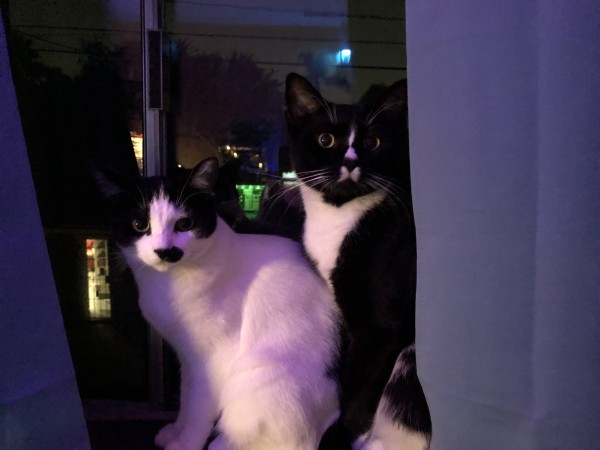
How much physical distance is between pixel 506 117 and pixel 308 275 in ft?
1.87

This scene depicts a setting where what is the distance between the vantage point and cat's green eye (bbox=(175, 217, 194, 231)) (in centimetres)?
98

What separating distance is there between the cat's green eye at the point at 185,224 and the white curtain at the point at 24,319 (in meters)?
0.30

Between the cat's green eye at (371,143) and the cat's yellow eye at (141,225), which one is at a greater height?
the cat's green eye at (371,143)

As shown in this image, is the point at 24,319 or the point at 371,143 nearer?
the point at 24,319

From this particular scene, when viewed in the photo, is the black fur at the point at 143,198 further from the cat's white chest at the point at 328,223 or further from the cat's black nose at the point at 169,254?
the cat's white chest at the point at 328,223

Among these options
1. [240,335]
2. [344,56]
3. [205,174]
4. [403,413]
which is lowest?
[403,413]

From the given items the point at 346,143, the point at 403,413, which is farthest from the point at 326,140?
the point at 403,413

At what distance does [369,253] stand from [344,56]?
1.72ft

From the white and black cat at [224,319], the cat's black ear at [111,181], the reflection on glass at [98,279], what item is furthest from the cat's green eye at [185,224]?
the reflection on glass at [98,279]

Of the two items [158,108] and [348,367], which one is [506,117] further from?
[158,108]

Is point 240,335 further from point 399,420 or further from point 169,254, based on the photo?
point 399,420

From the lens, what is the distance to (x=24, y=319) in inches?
27.1

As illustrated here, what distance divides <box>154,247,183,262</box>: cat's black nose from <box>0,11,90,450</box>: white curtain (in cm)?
24

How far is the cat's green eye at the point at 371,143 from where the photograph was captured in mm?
966
